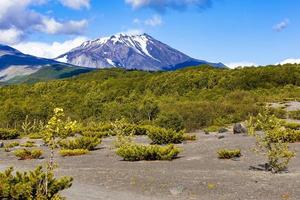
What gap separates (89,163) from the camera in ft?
91.1

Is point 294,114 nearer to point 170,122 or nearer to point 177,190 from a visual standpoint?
point 170,122

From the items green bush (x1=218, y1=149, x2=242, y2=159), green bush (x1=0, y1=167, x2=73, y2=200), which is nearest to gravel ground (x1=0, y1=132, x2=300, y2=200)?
green bush (x1=218, y1=149, x2=242, y2=159)

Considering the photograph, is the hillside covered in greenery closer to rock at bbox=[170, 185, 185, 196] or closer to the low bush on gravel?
the low bush on gravel

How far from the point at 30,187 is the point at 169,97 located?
7468 centimetres

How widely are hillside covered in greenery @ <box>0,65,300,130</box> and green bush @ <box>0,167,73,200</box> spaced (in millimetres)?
33063

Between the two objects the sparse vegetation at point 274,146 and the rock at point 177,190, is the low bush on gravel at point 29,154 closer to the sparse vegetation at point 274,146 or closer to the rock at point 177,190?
the sparse vegetation at point 274,146

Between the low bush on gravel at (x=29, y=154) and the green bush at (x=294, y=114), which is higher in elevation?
the green bush at (x=294, y=114)

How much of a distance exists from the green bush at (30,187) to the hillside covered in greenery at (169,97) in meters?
33.1

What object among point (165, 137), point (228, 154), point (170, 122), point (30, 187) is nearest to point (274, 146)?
point (228, 154)

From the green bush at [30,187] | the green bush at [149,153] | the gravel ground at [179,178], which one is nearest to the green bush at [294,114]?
the gravel ground at [179,178]

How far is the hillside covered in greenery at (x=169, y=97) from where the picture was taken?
59.3 metres

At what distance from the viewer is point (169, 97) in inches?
3430

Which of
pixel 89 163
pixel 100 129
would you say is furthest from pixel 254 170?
pixel 100 129

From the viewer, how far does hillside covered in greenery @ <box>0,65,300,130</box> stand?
59.3 metres
